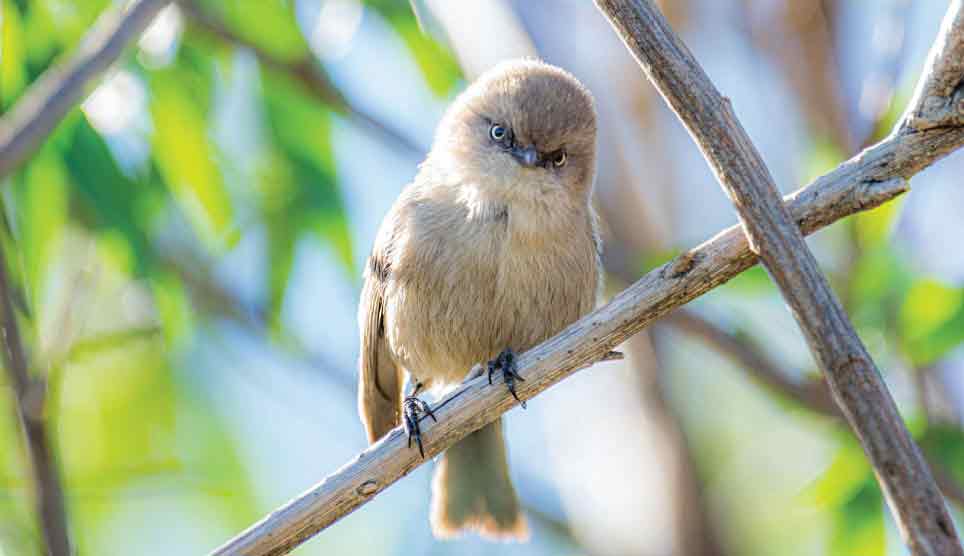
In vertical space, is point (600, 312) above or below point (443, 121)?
below

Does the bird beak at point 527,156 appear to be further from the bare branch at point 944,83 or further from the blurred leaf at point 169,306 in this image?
the bare branch at point 944,83

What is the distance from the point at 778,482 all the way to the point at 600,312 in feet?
15.2

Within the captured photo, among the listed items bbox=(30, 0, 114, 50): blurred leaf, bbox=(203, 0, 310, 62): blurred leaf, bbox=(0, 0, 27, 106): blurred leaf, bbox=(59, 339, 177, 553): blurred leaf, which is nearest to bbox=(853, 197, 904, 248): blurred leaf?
bbox=(203, 0, 310, 62): blurred leaf

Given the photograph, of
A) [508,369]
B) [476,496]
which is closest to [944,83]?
[508,369]

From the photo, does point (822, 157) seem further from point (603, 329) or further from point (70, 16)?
point (70, 16)

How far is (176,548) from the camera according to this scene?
7.31 metres

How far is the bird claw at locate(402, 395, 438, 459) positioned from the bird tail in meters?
1.08

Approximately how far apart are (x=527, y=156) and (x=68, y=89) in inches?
80.5

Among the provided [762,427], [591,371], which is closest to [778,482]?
[762,427]

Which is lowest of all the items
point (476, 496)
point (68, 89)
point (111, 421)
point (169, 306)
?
point (68, 89)

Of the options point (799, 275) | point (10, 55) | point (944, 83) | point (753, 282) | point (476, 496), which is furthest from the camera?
point (753, 282)

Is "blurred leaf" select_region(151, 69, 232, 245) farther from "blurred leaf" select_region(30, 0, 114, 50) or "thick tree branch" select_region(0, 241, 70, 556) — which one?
"thick tree branch" select_region(0, 241, 70, 556)

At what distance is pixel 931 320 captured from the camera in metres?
4.80

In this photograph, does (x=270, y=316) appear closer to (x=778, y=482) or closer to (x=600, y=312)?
(x=600, y=312)
